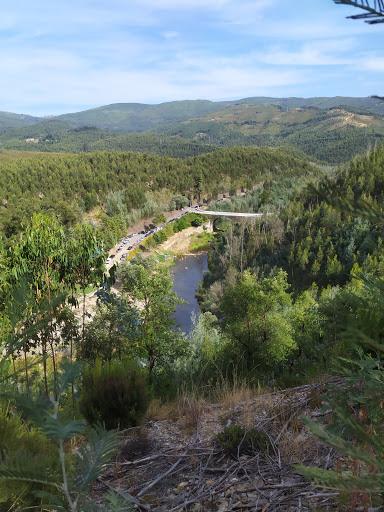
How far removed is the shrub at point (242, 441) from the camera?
174 inches

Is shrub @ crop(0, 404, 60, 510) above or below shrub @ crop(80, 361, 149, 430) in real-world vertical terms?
above

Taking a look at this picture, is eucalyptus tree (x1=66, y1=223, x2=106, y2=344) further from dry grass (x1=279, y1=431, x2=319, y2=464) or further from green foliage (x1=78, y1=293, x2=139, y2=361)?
dry grass (x1=279, y1=431, x2=319, y2=464)

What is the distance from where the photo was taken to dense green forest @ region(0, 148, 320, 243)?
74.8 metres

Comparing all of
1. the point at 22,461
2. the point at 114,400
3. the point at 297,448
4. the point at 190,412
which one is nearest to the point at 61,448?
the point at 22,461

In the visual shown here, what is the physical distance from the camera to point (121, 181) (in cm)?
10256

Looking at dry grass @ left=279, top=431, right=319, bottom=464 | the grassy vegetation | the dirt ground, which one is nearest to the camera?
the dirt ground

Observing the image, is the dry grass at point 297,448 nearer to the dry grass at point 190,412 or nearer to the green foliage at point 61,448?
the dry grass at point 190,412

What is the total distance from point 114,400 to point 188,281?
58232 millimetres

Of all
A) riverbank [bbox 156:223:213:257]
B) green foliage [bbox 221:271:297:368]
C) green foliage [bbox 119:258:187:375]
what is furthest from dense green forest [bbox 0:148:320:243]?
green foliage [bbox 221:271:297:368]

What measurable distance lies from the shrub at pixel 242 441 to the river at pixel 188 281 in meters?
40.9

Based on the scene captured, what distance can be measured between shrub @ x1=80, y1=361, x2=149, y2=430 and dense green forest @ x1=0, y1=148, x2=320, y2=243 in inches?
2023

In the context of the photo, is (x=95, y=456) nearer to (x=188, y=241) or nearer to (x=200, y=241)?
(x=188, y=241)

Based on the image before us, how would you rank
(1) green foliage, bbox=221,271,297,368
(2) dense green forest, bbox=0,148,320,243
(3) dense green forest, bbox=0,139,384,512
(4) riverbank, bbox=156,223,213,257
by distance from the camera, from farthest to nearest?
(4) riverbank, bbox=156,223,213,257
(2) dense green forest, bbox=0,148,320,243
(1) green foliage, bbox=221,271,297,368
(3) dense green forest, bbox=0,139,384,512

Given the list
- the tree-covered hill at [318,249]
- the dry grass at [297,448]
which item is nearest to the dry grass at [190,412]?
the dry grass at [297,448]
